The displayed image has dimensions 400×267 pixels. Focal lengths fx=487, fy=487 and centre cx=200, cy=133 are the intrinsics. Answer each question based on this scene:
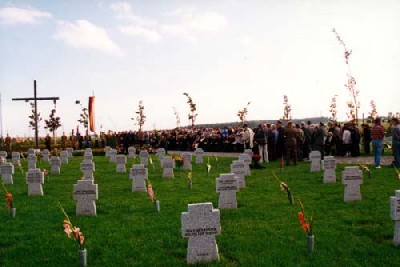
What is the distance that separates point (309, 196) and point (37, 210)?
6924mm

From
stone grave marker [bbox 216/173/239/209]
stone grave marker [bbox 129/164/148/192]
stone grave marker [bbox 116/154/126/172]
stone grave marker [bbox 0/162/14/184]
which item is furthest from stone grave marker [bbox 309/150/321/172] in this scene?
stone grave marker [bbox 0/162/14/184]

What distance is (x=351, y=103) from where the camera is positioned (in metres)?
47.9

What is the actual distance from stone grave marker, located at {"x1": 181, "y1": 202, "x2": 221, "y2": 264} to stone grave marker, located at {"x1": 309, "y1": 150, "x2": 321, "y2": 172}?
12.0 m

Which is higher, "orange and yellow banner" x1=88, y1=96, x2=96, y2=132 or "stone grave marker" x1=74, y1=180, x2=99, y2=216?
"orange and yellow banner" x1=88, y1=96, x2=96, y2=132

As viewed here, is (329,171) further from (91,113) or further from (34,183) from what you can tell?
(91,113)

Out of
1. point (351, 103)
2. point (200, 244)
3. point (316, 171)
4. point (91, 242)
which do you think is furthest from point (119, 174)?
point (351, 103)

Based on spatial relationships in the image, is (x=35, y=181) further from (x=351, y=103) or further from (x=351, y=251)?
(x=351, y=103)

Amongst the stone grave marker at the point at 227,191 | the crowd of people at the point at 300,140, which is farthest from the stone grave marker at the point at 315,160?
the stone grave marker at the point at 227,191

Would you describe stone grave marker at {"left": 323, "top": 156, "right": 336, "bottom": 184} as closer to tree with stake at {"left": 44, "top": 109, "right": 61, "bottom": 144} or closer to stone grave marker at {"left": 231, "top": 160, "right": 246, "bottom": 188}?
stone grave marker at {"left": 231, "top": 160, "right": 246, "bottom": 188}

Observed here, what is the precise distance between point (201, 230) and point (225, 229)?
83.3 inches

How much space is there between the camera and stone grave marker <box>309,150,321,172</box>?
18578mm

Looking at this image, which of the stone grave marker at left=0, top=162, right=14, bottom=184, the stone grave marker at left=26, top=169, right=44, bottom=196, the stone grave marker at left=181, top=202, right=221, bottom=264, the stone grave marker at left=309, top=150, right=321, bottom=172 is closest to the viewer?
the stone grave marker at left=181, top=202, right=221, bottom=264

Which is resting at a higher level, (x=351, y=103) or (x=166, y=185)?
(x=351, y=103)

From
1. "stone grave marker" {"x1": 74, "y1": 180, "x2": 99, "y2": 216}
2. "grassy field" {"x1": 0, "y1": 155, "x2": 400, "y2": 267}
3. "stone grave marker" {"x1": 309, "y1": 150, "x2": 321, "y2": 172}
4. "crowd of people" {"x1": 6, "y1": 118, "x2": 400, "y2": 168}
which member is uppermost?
"crowd of people" {"x1": 6, "y1": 118, "x2": 400, "y2": 168}
